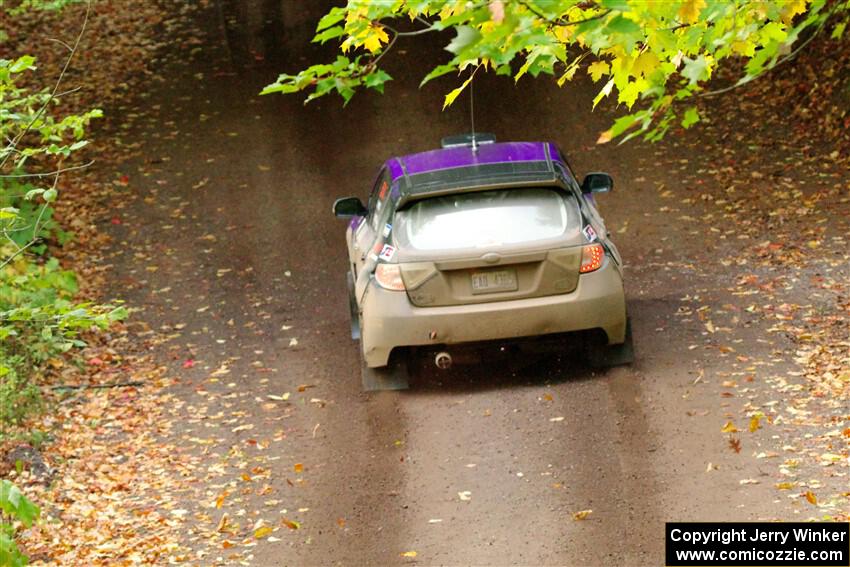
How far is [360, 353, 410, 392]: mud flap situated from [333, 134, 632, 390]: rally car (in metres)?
0.07

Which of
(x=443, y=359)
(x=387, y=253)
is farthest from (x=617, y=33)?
(x=443, y=359)

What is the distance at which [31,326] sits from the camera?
1166cm

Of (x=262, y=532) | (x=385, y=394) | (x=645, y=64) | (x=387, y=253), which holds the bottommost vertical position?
(x=262, y=532)

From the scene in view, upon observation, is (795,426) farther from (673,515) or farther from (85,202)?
(85,202)

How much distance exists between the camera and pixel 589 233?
1007 cm

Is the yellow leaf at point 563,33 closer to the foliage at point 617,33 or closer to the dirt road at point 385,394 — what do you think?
the foliage at point 617,33

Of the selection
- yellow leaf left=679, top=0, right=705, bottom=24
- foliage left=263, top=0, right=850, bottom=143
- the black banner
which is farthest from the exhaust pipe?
yellow leaf left=679, top=0, right=705, bottom=24

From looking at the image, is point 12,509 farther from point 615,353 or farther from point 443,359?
point 615,353

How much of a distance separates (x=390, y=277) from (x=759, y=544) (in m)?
3.90

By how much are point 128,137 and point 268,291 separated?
6.87 metres

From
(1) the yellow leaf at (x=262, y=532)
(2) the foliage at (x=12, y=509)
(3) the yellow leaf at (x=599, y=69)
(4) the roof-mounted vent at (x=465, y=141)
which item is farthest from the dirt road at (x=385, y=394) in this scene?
(3) the yellow leaf at (x=599, y=69)

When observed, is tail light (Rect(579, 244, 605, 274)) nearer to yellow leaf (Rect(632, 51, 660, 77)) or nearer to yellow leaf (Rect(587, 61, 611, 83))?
yellow leaf (Rect(587, 61, 611, 83))

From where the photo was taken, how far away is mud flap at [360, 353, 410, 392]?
10466mm

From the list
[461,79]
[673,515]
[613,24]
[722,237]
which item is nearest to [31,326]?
[673,515]
